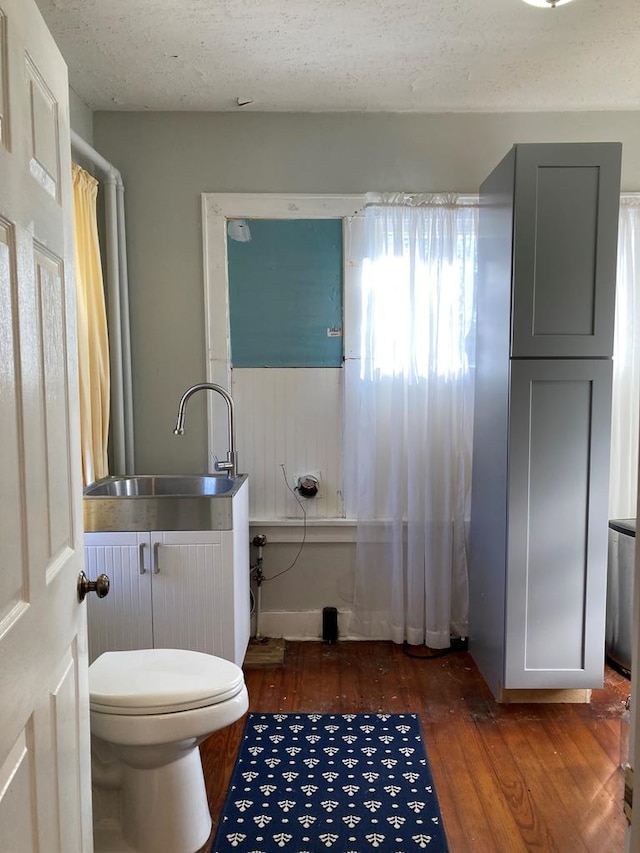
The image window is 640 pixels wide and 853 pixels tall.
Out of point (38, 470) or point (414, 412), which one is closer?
point (38, 470)

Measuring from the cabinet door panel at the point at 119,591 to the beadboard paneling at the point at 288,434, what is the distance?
0.77 m

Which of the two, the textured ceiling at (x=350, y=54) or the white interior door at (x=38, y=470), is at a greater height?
the textured ceiling at (x=350, y=54)

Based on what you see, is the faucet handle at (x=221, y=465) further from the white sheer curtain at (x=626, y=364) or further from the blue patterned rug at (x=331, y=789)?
the white sheer curtain at (x=626, y=364)

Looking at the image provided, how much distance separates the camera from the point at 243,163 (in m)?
2.91

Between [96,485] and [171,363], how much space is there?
27.7 inches

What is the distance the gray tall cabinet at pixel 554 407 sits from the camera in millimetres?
2271

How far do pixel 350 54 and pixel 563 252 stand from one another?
111cm

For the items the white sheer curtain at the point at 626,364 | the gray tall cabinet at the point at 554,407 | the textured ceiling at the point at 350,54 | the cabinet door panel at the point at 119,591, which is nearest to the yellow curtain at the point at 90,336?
the cabinet door panel at the point at 119,591

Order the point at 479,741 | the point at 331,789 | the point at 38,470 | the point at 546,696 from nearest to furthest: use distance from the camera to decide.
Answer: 1. the point at 38,470
2. the point at 331,789
3. the point at 479,741
4. the point at 546,696

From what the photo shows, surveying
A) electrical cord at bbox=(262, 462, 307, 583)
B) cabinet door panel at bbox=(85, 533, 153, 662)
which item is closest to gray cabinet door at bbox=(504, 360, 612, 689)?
electrical cord at bbox=(262, 462, 307, 583)

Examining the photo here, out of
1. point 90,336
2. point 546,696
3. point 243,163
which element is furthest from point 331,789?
point 243,163

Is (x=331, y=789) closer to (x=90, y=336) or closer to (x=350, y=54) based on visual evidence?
(x=90, y=336)

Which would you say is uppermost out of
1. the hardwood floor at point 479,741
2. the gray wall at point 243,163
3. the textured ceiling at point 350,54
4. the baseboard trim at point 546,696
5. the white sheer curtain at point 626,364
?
the textured ceiling at point 350,54

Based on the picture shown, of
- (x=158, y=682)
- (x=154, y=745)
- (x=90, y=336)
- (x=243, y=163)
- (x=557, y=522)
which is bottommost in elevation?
(x=154, y=745)
